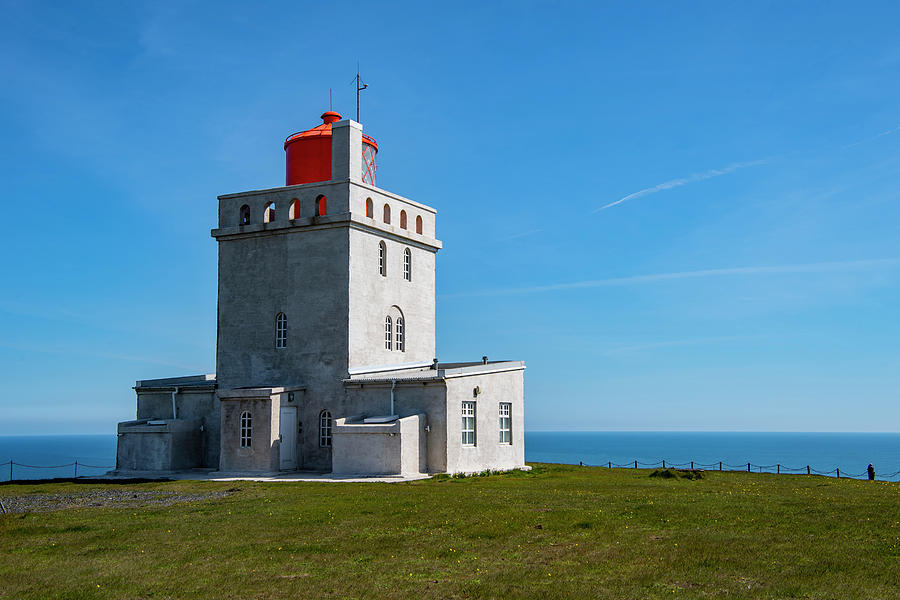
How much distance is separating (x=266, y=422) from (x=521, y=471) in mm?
9129

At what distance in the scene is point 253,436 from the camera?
28.2 metres

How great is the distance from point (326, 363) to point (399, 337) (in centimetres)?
381

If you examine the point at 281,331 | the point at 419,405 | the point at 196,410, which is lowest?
the point at 196,410

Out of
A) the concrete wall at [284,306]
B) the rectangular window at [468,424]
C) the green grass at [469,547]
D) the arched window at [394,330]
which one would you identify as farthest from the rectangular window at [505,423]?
the green grass at [469,547]

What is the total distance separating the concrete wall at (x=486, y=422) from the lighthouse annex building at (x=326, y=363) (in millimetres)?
66

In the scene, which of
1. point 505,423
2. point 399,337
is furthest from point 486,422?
point 399,337

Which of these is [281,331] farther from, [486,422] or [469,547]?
[469,547]

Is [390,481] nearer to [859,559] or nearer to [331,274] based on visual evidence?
[331,274]

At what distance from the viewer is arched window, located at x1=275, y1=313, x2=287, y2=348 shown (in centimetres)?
3062

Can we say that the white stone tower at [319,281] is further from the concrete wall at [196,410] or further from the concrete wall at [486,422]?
the concrete wall at [486,422]

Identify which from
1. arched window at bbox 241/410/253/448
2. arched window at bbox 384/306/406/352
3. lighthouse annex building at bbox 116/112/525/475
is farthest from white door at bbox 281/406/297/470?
arched window at bbox 384/306/406/352

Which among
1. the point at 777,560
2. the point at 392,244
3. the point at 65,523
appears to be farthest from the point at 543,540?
the point at 392,244

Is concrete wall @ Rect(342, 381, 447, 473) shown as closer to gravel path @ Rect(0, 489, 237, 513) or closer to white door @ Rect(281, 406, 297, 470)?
white door @ Rect(281, 406, 297, 470)

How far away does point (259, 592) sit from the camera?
412 inches
